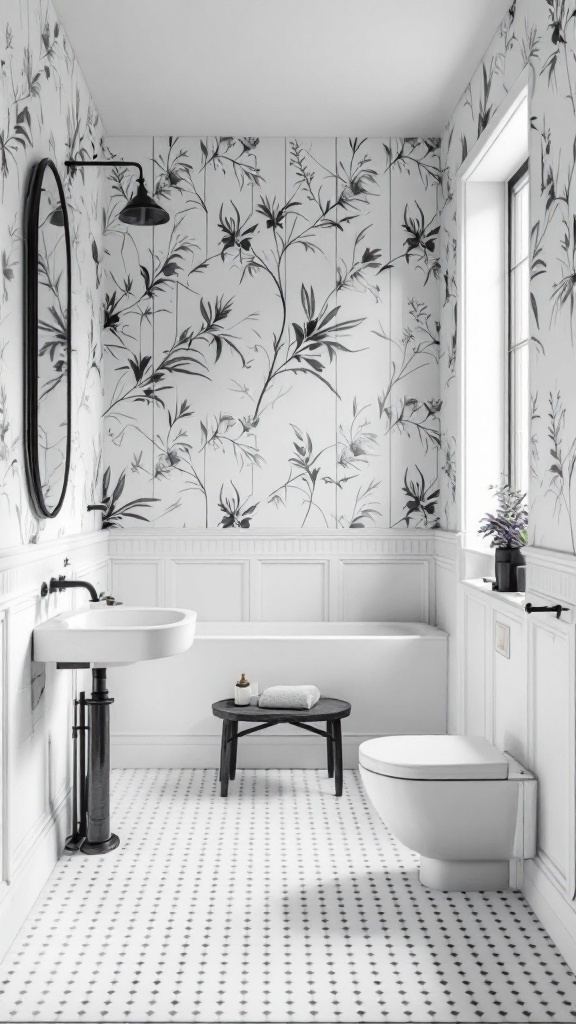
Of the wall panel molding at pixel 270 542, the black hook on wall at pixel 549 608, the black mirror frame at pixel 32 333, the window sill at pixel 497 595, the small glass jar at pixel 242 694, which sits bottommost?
the small glass jar at pixel 242 694

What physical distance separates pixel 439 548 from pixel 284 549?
74 cm

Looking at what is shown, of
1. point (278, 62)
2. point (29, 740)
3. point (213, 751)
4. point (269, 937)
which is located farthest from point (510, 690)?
point (278, 62)

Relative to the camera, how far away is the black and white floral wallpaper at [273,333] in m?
3.90

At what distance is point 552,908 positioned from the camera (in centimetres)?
221

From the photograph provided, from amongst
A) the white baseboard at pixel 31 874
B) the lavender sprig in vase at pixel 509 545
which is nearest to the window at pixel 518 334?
the lavender sprig in vase at pixel 509 545

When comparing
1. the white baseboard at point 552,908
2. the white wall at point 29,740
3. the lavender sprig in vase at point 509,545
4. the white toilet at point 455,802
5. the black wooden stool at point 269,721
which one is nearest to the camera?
the white baseboard at point 552,908

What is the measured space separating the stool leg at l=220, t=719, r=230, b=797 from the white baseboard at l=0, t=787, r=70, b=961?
2.02 feet

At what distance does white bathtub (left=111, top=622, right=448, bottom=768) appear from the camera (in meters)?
3.53

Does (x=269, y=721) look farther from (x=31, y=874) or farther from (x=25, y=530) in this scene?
(x=25, y=530)

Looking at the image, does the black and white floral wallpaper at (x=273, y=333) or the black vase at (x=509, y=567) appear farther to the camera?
the black and white floral wallpaper at (x=273, y=333)

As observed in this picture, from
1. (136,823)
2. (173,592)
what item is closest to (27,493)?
(136,823)

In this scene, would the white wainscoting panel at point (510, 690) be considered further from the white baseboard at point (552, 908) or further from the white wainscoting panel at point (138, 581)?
the white wainscoting panel at point (138, 581)

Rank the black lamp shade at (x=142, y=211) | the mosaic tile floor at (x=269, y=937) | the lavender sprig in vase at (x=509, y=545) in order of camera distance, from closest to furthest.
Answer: the mosaic tile floor at (x=269, y=937), the lavender sprig in vase at (x=509, y=545), the black lamp shade at (x=142, y=211)

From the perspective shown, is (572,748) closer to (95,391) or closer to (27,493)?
(27,493)
